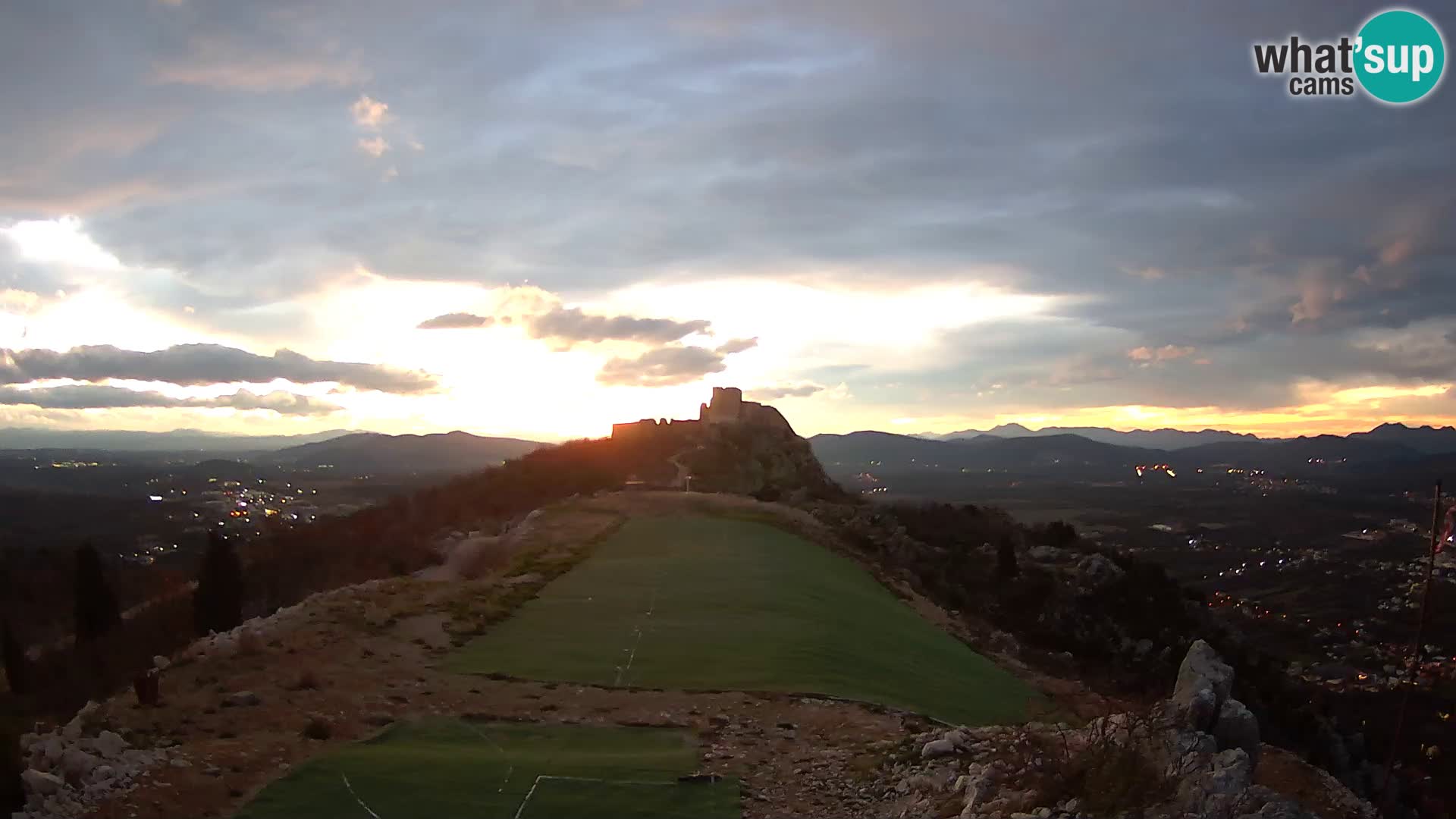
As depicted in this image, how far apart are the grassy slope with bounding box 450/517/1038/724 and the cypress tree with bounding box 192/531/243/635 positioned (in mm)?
6007

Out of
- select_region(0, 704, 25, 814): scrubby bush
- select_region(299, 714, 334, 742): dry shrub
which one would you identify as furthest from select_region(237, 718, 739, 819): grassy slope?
select_region(0, 704, 25, 814): scrubby bush

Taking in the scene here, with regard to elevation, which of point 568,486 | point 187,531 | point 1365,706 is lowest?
point 1365,706

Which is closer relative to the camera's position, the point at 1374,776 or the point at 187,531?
the point at 1374,776

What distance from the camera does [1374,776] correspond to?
81.6 ft

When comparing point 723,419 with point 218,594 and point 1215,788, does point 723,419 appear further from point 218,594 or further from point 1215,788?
point 1215,788

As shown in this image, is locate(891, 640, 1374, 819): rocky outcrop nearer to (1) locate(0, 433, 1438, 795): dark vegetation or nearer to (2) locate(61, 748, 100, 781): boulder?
(1) locate(0, 433, 1438, 795): dark vegetation

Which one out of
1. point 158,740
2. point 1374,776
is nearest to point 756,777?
point 158,740

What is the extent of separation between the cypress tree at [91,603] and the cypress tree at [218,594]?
4.93 m

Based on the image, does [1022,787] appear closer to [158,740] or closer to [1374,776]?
[158,740]

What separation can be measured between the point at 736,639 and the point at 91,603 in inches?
639

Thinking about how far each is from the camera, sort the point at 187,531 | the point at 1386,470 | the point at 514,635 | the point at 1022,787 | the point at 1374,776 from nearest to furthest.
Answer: the point at 1022,787 → the point at 514,635 → the point at 1374,776 → the point at 187,531 → the point at 1386,470

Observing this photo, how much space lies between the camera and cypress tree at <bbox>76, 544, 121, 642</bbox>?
21391 millimetres

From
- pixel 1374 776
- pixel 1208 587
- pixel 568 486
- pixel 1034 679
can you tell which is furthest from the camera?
pixel 1208 587

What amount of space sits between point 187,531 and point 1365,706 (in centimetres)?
6429
